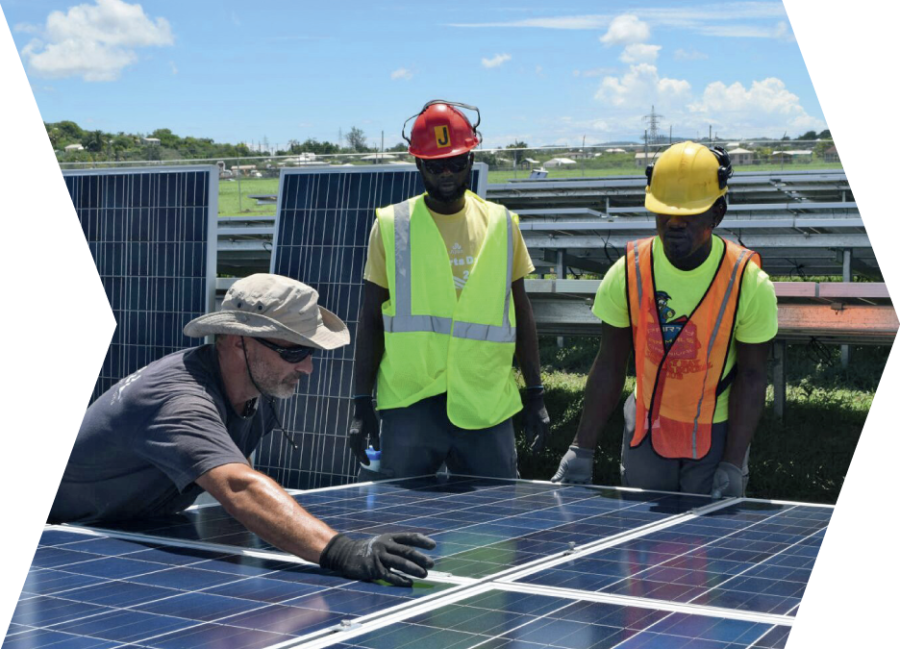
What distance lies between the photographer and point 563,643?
2928 mm

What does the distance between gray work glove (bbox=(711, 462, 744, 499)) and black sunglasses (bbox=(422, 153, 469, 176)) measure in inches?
89.8

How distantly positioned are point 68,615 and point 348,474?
7.27 m

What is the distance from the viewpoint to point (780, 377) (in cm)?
1495

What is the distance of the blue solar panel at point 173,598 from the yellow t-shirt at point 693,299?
265 cm

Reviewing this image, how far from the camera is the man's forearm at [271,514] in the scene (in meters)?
3.85

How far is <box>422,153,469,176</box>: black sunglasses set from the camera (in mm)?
6598

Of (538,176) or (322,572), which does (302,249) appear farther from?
(538,176)

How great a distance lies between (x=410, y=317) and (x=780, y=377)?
31.4 feet

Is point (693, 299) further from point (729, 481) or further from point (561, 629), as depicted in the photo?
point (561, 629)

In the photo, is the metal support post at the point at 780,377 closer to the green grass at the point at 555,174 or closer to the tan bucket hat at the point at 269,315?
the tan bucket hat at the point at 269,315

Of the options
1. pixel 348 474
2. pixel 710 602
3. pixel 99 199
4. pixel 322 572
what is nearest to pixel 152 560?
pixel 322 572

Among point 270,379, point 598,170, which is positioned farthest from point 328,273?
point 598,170

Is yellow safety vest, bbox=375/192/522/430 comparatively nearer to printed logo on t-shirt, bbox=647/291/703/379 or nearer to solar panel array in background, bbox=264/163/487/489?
printed logo on t-shirt, bbox=647/291/703/379

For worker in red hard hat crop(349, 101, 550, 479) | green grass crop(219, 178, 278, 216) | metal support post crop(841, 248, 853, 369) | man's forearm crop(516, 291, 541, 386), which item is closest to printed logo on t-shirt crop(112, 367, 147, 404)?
worker in red hard hat crop(349, 101, 550, 479)
